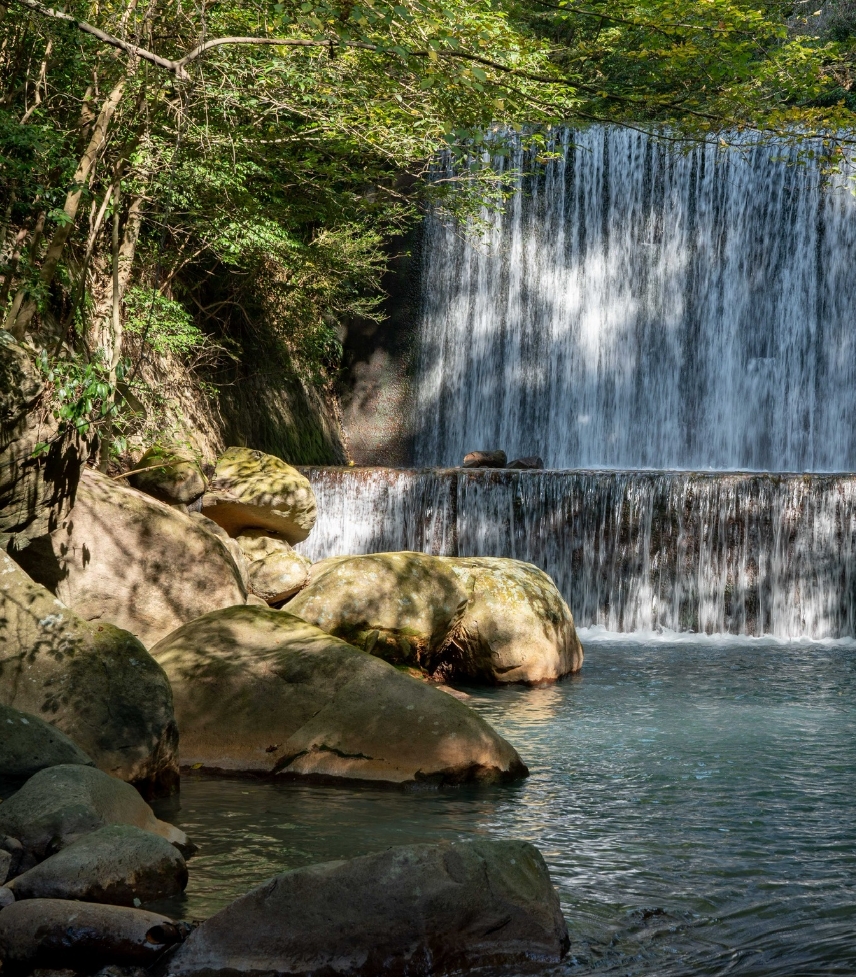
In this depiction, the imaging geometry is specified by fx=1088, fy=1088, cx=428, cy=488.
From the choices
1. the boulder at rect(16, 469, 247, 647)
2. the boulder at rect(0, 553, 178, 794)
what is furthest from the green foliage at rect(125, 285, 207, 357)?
the boulder at rect(0, 553, 178, 794)

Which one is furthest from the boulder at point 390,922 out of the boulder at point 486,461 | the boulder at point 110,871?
the boulder at point 486,461

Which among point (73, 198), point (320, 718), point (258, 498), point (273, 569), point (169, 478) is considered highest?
point (73, 198)

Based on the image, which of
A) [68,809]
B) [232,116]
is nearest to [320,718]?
[68,809]

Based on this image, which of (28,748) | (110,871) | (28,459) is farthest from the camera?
(28,459)

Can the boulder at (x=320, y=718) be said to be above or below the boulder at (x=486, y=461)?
below

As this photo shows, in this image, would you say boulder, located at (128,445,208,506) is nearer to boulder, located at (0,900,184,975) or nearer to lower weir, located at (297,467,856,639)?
Result: lower weir, located at (297,467,856,639)

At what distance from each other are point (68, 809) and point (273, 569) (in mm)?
6297

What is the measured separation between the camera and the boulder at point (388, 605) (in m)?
8.11

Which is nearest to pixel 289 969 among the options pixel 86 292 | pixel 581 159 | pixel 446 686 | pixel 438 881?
pixel 438 881

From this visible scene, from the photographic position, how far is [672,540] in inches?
466

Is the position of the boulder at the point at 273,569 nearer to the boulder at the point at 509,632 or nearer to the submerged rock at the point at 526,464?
the boulder at the point at 509,632

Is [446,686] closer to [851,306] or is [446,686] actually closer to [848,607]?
[848,607]

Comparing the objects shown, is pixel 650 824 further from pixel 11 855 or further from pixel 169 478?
pixel 169 478

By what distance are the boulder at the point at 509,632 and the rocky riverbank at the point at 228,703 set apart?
0.02 meters
